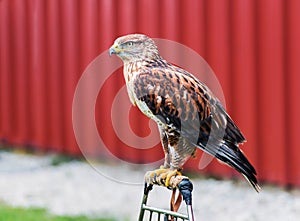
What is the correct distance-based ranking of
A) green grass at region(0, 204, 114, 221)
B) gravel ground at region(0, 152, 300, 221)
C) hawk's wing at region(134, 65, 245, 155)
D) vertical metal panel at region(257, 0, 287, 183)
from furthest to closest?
vertical metal panel at region(257, 0, 287, 183), gravel ground at region(0, 152, 300, 221), green grass at region(0, 204, 114, 221), hawk's wing at region(134, 65, 245, 155)

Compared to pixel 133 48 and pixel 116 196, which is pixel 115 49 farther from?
pixel 116 196

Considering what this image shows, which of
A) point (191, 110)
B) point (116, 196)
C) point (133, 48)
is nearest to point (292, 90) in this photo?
point (116, 196)

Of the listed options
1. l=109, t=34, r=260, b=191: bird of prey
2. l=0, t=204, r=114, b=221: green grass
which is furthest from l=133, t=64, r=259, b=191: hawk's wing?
l=0, t=204, r=114, b=221: green grass

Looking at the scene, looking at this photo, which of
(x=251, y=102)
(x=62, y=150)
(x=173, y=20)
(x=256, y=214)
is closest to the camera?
(x=256, y=214)

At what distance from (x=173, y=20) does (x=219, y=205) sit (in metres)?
1.73

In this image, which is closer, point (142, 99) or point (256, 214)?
point (142, 99)

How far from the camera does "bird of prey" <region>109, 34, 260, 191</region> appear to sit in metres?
1.79

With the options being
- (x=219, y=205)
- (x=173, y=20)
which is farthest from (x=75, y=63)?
(x=219, y=205)

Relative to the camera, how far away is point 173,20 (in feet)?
19.8

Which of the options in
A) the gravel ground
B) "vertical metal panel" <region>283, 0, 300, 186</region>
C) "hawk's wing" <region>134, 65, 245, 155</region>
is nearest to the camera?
"hawk's wing" <region>134, 65, 245, 155</region>

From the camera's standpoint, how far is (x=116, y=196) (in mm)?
5402

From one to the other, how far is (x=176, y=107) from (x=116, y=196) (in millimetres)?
3598

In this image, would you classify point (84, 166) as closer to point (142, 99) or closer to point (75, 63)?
point (75, 63)

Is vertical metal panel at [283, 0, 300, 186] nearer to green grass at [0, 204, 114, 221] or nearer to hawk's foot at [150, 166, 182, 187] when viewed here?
green grass at [0, 204, 114, 221]
